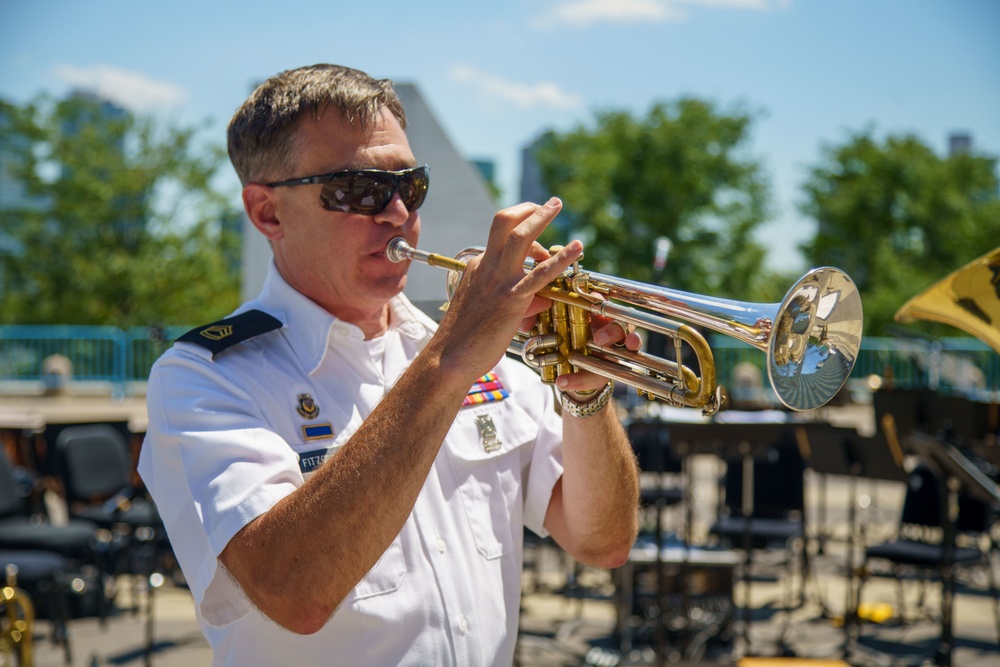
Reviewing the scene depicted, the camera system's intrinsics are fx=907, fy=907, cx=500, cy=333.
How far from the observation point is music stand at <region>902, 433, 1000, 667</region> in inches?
169

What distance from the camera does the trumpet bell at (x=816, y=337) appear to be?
186 cm

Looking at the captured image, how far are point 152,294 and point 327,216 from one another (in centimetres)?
2283

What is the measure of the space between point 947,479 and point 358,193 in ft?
14.1

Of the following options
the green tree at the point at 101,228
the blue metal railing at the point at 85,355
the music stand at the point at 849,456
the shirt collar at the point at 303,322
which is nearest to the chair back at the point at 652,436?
the music stand at the point at 849,456

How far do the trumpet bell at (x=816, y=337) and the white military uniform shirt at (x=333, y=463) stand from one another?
62 cm

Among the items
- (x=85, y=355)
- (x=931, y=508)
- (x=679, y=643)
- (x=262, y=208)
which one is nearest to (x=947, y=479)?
(x=931, y=508)

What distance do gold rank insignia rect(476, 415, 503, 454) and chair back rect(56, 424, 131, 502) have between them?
5597 millimetres

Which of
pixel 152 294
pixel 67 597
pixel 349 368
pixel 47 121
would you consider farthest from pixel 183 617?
pixel 47 121

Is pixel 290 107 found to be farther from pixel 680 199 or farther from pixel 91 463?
pixel 680 199

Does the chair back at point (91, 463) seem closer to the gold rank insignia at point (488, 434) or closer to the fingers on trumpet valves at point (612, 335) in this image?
the gold rank insignia at point (488, 434)

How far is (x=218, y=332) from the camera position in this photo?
1930 mm

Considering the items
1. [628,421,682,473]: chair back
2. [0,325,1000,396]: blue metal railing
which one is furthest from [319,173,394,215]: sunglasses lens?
[0,325,1000,396]: blue metal railing

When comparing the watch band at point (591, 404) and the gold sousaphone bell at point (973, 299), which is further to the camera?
the gold sousaphone bell at point (973, 299)

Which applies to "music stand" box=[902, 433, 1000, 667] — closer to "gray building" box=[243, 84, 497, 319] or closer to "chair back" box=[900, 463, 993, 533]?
"chair back" box=[900, 463, 993, 533]
